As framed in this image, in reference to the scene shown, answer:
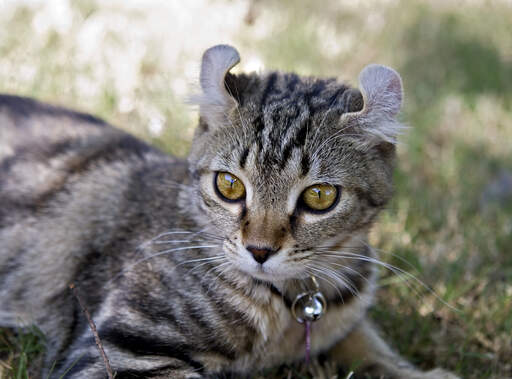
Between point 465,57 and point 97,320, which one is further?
point 465,57

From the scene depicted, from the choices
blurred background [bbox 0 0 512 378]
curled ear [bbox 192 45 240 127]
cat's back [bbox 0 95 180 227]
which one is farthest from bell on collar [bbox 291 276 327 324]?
cat's back [bbox 0 95 180 227]

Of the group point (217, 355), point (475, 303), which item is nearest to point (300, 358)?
point (217, 355)

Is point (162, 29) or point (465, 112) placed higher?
point (162, 29)

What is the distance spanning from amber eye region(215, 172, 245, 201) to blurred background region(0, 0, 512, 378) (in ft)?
1.64

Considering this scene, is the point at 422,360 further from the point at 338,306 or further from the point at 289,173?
the point at 289,173

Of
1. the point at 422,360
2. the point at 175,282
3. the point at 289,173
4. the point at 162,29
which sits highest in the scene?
the point at 162,29

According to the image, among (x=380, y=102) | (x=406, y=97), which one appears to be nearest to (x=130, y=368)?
(x=380, y=102)

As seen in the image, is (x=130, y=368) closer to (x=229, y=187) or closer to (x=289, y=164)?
(x=229, y=187)

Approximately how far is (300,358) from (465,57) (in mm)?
5488

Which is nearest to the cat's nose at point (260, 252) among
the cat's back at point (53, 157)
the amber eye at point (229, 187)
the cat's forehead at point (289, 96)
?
the amber eye at point (229, 187)

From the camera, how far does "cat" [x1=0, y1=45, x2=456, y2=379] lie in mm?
2088

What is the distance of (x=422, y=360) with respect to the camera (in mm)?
2787

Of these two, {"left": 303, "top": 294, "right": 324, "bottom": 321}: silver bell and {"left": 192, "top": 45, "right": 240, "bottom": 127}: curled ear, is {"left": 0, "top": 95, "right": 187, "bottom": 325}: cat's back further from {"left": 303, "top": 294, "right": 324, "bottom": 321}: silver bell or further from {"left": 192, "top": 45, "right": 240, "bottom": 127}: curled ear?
{"left": 303, "top": 294, "right": 324, "bottom": 321}: silver bell

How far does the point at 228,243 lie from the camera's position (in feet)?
6.91
